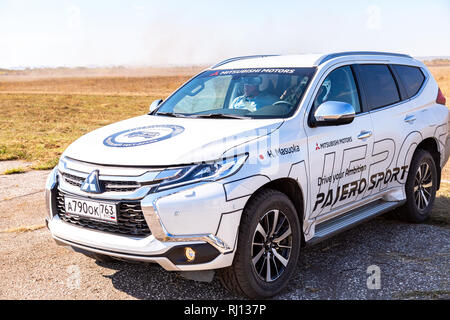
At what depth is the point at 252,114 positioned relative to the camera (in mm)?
4371

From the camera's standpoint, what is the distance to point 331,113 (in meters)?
4.14

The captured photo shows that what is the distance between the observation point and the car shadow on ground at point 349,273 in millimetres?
4004

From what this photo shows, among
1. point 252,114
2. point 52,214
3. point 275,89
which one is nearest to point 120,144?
point 52,214

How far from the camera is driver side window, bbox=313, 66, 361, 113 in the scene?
4554mm

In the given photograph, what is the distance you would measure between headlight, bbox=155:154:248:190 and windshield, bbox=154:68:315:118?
90 cm

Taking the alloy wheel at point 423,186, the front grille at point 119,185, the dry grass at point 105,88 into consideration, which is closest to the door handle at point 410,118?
the alloy wheel at point 423,186

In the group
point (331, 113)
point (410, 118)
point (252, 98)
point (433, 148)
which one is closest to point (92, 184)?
point (252, 98)

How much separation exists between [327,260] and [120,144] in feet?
7.18

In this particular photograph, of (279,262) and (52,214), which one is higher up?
(52,214)

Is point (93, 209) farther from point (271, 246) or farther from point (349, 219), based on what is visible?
point (349, 219)

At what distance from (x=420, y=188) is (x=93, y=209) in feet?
12.7

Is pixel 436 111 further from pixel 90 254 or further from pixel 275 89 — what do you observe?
pixel 90 254

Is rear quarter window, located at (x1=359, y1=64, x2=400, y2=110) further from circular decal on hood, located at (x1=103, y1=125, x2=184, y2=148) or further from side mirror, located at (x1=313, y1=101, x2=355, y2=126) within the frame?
circular decal on hood, located at (x1=103, y1=125, x2=184, y2=148)
